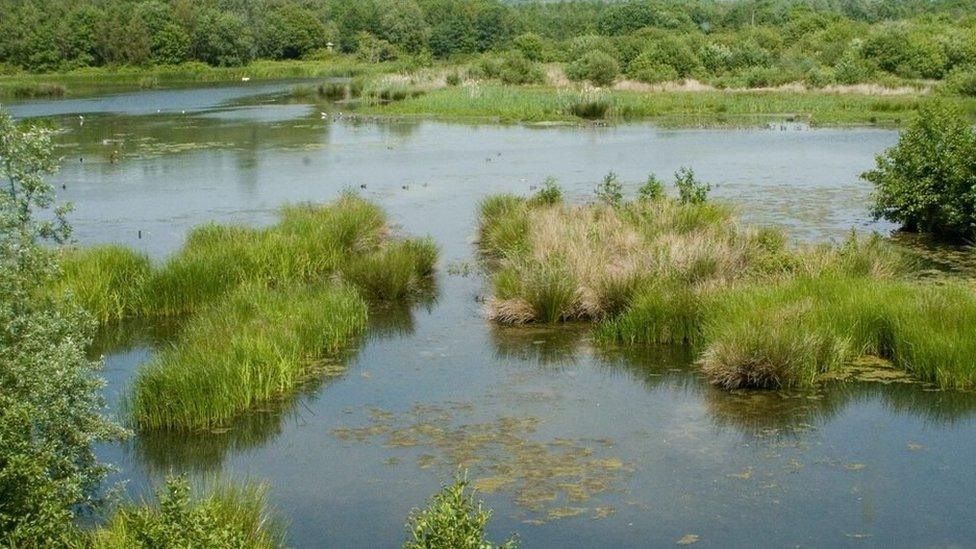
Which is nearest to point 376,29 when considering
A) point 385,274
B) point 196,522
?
point 385,274

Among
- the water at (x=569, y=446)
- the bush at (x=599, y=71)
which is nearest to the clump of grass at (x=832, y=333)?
the water at (x=569, y=446)

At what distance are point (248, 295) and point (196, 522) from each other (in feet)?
21.6

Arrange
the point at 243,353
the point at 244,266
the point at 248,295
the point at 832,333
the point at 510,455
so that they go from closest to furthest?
the point at 510,455, the point at 243,353, the point at 832,333, the point at 248,295, the point at 244,266

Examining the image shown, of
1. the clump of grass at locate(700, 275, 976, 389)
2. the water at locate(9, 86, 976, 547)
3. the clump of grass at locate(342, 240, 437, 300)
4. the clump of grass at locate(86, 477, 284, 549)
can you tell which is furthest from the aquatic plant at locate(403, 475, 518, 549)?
the clump of grass at locate(342, 240, 437, 300)

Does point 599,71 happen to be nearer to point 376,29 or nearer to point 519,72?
point 519,72

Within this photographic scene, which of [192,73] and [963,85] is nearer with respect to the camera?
[963,85]

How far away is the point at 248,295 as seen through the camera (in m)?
12.3

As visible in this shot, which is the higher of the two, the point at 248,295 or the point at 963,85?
the point at 963,85

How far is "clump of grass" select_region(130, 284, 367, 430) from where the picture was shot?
9664 mm

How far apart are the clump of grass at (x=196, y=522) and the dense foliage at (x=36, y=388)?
13.8 inches

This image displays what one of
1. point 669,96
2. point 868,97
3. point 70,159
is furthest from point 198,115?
point 868,97

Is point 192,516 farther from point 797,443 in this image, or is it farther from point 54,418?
point 797,443

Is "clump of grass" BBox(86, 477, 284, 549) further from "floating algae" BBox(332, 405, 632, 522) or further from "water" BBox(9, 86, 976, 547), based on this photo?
"floating algae" BBox(332, 405, 632, 522)

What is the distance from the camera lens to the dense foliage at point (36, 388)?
6.44 m
